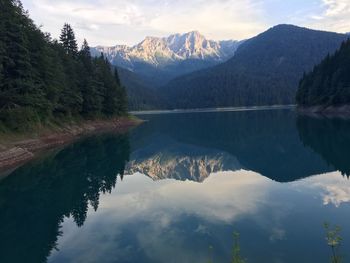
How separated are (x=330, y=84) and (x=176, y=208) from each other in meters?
112

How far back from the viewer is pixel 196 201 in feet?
84.5

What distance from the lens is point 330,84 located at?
12156 centimetres

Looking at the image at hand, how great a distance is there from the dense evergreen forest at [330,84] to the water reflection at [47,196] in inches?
3341

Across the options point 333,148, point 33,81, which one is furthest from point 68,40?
point 333,148

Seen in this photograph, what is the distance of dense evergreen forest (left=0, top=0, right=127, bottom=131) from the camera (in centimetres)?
4975

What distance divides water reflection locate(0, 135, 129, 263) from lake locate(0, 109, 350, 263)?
77mm

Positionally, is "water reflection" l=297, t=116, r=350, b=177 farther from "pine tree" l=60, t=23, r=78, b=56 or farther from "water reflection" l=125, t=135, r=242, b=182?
"pine tree" l=60, t=23, r=78, b=56

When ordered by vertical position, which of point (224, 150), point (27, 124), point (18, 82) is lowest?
point (224, 150)

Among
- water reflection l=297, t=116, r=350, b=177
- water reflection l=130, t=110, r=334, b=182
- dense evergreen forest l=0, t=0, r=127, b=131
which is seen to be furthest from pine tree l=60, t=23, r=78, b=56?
water reflection l=297, t=116, r=350, b=177

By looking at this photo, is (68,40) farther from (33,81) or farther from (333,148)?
(333,148)

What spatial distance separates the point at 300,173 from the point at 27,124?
36740 millimetres

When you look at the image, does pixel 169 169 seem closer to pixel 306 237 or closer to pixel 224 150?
pixel 224 150

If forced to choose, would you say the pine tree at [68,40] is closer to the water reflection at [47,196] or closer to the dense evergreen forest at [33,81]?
the dense evergreen forest at [33,81]

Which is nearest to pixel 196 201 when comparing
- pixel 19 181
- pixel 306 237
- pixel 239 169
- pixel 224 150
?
pixel 306 237
